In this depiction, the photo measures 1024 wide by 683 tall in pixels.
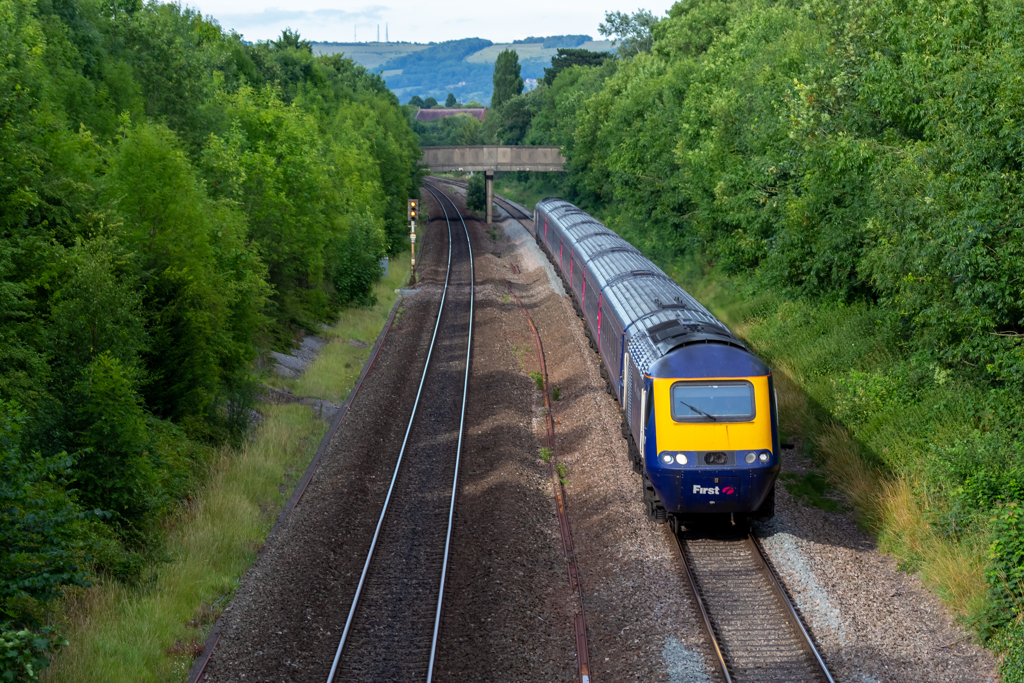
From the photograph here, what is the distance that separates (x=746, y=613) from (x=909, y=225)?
836cm

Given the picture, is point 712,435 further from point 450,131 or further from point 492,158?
point 450,131

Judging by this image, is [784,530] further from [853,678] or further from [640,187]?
[640,187]

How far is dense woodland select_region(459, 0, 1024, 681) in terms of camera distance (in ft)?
44.0

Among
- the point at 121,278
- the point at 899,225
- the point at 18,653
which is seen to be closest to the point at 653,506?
the point at 899,225

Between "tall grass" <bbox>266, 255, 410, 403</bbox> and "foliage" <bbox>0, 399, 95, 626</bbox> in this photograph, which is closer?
"foliage" <bbox>0, 399, 95, 626</bbox>

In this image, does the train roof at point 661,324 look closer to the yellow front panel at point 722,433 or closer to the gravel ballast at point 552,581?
the yellow front panel at point 722,433

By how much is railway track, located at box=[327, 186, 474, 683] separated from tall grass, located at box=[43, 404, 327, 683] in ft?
6.87

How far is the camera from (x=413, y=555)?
13.9m

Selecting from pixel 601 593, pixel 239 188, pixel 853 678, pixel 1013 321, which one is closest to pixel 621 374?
pixel 601 593

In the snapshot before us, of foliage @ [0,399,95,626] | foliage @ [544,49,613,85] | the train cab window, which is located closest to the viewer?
foliage @ [0,399,95,626]

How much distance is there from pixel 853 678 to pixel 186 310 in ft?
47.1

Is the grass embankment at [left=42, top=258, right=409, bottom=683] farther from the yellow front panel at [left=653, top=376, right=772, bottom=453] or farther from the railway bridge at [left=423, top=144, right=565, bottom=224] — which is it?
the railway bridge at [left=423, top=144, right=565, bottom=224]

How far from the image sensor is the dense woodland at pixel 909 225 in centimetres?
1341

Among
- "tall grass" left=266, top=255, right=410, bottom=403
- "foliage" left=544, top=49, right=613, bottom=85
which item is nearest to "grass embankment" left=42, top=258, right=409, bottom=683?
"tall grass" left=266, top=255, right=410, bottom=403
